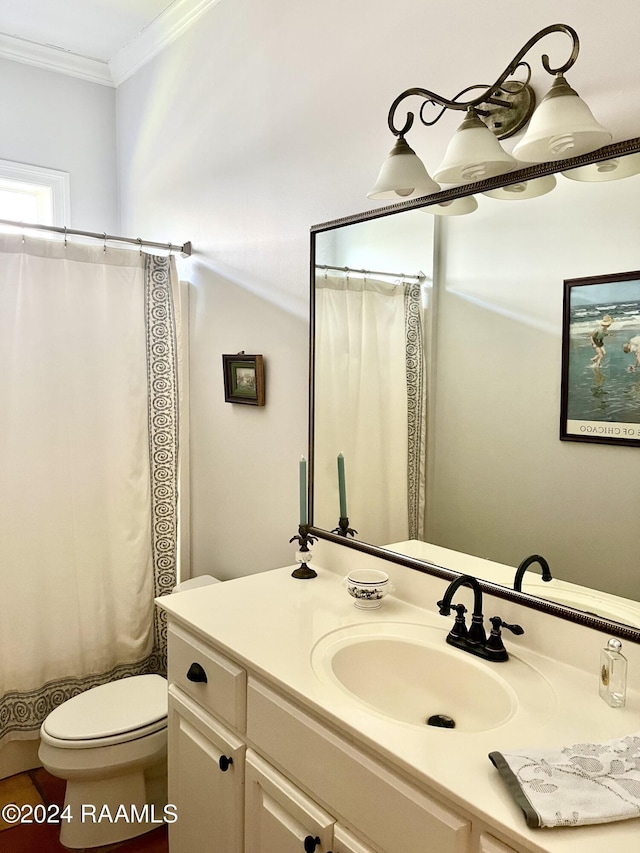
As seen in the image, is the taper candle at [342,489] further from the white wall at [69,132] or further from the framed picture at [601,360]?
the white wall at [69,132]

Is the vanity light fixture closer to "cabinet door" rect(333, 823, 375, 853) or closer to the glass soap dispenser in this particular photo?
the glass soap dispenser

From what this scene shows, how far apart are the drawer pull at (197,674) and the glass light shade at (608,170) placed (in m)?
1.36

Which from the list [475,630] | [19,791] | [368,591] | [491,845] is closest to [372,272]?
[368,591]

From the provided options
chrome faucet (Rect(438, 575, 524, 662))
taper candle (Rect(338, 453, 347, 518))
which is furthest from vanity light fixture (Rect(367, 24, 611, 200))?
chrome faucet (Rect(438, 575, 524, 662))

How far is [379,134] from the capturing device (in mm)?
1719

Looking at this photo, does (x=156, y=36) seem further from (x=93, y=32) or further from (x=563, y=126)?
Answer: (x=563, y=126)

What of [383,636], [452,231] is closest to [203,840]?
[383,636]

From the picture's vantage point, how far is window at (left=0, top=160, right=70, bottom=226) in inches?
114

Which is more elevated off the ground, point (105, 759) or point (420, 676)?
point (420, 676)

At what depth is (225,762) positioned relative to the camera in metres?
1.42

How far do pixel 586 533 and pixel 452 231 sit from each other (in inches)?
30.2

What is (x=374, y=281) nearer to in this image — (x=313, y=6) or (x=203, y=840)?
(x=313, y=6)

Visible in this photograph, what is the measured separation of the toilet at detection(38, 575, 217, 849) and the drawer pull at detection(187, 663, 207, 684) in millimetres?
585

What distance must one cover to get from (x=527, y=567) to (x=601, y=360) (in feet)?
1.55
